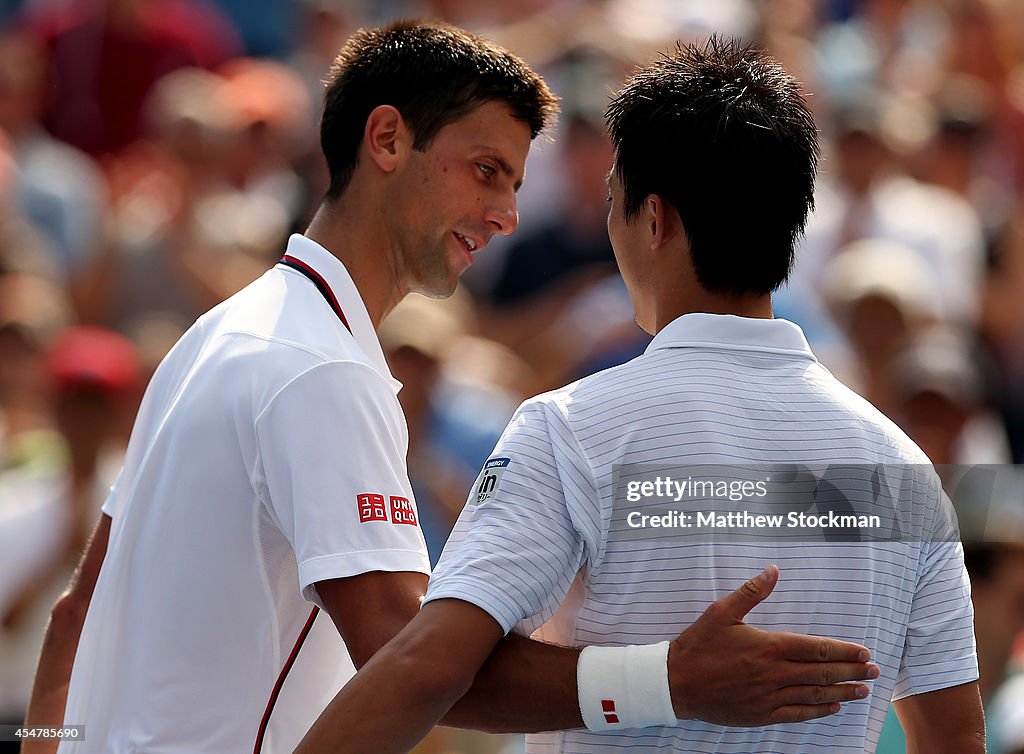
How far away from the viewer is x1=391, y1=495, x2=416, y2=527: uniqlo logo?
2201mm

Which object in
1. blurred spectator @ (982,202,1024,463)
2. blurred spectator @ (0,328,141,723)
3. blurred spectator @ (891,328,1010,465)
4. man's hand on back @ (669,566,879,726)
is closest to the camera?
man's hand on back @ (669,566,879,726)

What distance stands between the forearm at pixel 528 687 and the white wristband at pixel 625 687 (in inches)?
0.9

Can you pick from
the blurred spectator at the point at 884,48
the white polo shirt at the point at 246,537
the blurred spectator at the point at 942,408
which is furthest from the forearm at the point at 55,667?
the blurred spectator at the point at 884,48

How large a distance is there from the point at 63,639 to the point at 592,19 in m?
5.42

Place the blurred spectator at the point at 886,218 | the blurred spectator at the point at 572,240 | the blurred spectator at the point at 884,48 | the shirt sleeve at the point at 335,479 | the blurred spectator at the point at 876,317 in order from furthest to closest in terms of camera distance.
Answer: the blurred spectator at the point at 884,48, the blurred spectator at the point at 572,240, the blurred spectator at the point at 886,218, the blurred spectator at the point at 876,317, the shirt sleeve at the point at 335,479

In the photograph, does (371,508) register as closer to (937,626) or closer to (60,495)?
(937,626)

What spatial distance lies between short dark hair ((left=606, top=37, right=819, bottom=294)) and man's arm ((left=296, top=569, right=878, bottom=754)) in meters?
0.47

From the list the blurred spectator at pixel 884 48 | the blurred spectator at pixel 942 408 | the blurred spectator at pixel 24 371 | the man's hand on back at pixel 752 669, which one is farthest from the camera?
the blurred spectator at pixel 884 48

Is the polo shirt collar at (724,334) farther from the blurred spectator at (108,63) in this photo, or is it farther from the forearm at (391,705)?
the blurred spectator at (108,63)

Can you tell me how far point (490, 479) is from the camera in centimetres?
Answer: 192

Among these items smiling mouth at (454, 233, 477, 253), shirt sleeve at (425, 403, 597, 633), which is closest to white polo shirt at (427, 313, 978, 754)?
shirt sleeve at (425, 403, 597, 633)

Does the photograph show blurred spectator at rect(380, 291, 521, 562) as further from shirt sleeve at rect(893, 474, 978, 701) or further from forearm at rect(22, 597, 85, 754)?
shirt sleeve at rect(893, 474, 978, 701)

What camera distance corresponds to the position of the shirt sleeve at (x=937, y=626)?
2035 mm

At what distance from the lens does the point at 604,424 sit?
1.89 m
